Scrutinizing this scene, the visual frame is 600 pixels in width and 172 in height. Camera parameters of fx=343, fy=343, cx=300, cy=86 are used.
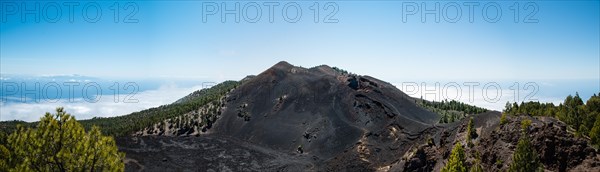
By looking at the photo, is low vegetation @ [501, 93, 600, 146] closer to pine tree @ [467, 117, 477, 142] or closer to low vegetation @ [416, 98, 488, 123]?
pine tree @ [467, 117, 477, 142]

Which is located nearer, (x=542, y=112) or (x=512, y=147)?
(x=512, y=147)

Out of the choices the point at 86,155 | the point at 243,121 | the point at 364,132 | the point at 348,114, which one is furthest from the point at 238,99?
the point at 86,155

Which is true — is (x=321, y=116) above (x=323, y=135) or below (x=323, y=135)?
above

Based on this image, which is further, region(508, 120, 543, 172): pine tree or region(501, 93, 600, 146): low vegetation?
region(501, 93, 600, 146): low vegetation

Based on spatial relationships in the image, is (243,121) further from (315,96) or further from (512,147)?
(512,147)

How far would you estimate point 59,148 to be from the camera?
14102 millimetres

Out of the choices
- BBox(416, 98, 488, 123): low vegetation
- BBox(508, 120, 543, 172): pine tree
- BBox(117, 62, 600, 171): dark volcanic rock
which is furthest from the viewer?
BBox(416, 98, 488, 123): low vegetation

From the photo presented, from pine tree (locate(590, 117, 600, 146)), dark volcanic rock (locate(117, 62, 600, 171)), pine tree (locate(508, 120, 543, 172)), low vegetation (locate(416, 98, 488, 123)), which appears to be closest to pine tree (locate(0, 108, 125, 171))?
pine tree (locate(508, 120, 543, 172))

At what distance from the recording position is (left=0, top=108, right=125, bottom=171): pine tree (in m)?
13.3

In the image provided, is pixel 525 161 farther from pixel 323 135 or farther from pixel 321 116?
pixel 321 116

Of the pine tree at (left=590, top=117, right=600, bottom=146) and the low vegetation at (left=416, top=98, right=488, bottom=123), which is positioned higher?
the pine tree at (left=590, top=117, right=600, bottom=146)

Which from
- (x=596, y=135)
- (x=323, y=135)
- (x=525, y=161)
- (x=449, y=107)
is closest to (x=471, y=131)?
(x=596, y=135)

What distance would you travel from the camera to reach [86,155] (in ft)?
46.7

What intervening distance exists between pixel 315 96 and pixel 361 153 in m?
35.4
